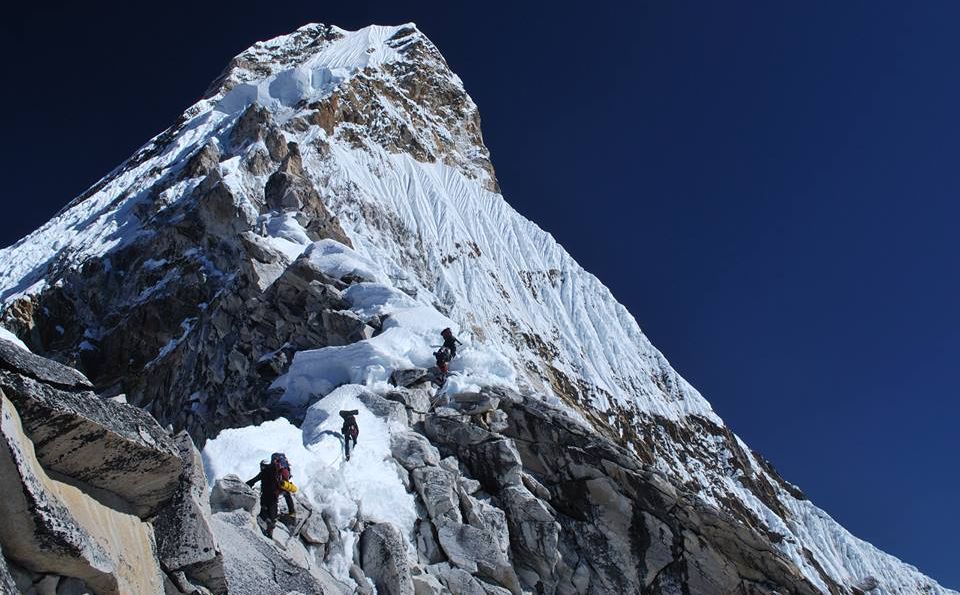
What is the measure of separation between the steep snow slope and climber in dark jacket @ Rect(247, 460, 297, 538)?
13.5 meters

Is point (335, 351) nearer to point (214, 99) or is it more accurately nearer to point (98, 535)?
point (98, 535)

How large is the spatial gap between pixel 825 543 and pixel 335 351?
39663 millimetres

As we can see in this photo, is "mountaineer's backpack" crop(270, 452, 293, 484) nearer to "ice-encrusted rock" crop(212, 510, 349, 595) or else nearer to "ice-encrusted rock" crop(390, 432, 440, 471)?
"ice-encrusted rock" crop(212, 510, 349, 595)

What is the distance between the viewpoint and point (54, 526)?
5570 mm

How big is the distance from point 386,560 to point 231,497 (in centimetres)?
264

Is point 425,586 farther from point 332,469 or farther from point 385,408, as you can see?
point 385,408

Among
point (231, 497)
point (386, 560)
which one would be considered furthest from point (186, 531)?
point (386, 560)

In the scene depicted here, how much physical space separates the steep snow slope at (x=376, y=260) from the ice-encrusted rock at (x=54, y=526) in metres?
17.8

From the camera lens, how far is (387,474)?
1420 centimetres

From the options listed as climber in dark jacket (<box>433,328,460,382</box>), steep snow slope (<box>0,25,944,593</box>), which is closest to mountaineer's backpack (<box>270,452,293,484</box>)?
climber in dark jacket (<box>433,328,460,382</box>)

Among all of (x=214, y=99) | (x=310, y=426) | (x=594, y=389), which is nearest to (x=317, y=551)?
(x=310, y=426)

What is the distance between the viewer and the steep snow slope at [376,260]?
42.2 metres

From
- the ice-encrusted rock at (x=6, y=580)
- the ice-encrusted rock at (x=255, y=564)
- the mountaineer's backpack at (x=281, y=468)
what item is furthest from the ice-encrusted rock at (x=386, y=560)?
the ice-encrusted rock at (x=6, y=580)

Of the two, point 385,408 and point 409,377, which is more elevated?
point 409,377
